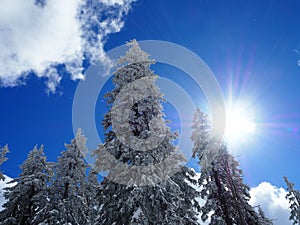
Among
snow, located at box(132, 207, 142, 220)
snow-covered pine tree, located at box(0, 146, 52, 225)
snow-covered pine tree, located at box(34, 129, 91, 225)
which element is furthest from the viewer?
snow-covered pine tree, located at box(0, 146, 52, 225)

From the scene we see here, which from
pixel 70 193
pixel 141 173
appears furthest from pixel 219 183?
pixel 70 193

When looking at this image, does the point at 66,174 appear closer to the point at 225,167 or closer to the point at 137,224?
the point at 137,224

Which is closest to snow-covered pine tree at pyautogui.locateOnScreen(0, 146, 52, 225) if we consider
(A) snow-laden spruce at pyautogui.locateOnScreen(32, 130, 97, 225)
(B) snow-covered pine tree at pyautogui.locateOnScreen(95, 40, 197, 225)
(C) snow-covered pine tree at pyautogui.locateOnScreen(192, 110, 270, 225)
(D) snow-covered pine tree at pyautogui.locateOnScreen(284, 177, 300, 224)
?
(A) snow-laden spruce at pyautogui.locateOnScreen(32, 130, 97, 225)

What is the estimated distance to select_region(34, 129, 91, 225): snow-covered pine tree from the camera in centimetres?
1691

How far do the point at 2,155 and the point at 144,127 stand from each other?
20020 mm

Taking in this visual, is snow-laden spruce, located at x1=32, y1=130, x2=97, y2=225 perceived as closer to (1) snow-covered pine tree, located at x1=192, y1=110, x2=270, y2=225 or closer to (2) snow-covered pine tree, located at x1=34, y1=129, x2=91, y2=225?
(2) snow-covered pine tree, located at x1=34, y1=129, x2=91, y2=225

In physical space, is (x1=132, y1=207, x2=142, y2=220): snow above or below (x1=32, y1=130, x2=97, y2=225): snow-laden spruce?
below

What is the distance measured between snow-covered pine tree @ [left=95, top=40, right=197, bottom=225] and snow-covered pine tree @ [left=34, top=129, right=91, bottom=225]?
719cm

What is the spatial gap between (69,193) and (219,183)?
45.2 feet

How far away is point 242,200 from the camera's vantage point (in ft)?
63.9

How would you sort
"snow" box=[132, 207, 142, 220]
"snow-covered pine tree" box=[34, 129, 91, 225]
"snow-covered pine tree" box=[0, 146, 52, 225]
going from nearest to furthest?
"snow" box=[132, 207, 142, 220]
"snow-covered pine tree" box=[34, 129, 91, 225]
"snow-covered pine tree" box=[0, 146, 52, 225]

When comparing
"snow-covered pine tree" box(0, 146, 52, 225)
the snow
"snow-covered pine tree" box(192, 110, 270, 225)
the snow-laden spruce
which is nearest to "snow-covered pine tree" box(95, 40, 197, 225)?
the snow

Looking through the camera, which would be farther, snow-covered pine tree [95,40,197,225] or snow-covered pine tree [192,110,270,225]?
snow-covered pine tree [192,110,270,225]

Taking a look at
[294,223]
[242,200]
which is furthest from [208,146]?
[294,223]
